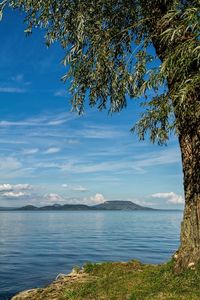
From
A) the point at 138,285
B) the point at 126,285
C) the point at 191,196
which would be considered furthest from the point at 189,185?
the point at 126,285

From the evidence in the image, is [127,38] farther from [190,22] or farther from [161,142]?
[190,22]

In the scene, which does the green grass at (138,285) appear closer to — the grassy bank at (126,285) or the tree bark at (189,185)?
the grassy bank at (126,285)

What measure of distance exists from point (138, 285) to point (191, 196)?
387 cm

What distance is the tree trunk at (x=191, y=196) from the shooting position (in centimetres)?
1567

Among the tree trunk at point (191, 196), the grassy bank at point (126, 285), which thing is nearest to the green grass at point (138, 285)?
the grassy bank at point (126, 285)

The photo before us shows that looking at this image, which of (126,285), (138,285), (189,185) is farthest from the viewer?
(189,185)

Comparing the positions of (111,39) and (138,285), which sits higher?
(111,39)

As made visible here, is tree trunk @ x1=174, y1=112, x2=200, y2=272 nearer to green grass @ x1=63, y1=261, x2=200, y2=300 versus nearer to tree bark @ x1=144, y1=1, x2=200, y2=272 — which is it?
tree bark @ x1=144, y1=1, x2=200, y2=272

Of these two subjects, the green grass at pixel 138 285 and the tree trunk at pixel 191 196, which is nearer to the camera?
the green grass at pixel 138 285

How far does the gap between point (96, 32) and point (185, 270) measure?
997cm

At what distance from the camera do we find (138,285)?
50.4 ft

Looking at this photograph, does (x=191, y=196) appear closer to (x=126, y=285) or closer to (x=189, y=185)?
(x=189, y=185)

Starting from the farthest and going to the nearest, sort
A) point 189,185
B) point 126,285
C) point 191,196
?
point 189,185 → point 191,196 → point 126,285

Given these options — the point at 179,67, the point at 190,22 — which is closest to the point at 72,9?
the point at 179,67
